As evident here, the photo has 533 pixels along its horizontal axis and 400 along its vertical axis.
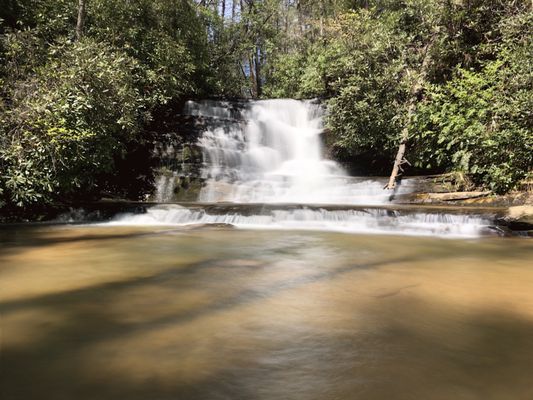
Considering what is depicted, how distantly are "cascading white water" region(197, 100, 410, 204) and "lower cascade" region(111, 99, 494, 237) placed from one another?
1.3 inches

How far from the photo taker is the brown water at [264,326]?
7.20 ft

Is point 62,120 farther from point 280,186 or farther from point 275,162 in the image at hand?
point 275,162

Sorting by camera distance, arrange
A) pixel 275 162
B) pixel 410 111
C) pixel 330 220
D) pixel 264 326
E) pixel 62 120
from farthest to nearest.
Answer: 1. pixel 275 162
2. pixel 410 111
3. pixel 330 220
4. pixel 62 120
5. pixel 264 326

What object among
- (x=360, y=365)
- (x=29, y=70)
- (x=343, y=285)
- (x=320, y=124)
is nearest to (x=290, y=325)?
(x=360, y=365)

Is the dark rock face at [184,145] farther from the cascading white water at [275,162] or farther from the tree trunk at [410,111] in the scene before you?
the tree trunk at [410,111]

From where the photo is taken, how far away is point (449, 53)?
12523mm

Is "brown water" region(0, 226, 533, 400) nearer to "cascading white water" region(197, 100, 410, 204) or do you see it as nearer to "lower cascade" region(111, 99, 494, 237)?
"lower cascade" region(111, 99, 494, 237)

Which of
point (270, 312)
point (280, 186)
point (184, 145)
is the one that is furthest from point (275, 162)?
point (270, 312)

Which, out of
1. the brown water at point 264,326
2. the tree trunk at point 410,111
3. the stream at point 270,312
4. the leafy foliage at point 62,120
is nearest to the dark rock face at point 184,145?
the leafy foliage at point 62,120

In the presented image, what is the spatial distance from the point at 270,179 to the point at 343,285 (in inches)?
419

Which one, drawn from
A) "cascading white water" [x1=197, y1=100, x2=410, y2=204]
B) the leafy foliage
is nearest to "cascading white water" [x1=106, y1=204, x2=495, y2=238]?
the leafy foliage

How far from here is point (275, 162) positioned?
16906 millimetres

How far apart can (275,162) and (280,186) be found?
2988 millimetres

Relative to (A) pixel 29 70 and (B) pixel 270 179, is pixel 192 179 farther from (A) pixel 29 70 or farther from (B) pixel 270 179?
(A) pixel 29 70
